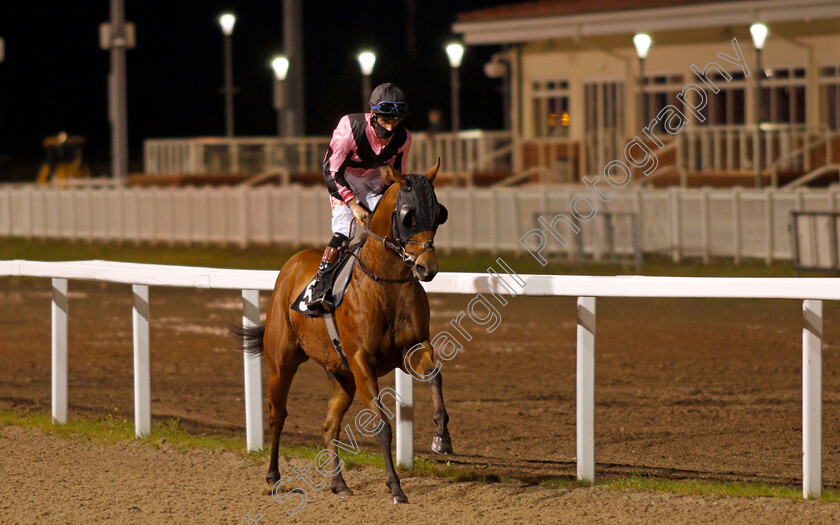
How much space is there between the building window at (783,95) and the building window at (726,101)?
48 centimetres

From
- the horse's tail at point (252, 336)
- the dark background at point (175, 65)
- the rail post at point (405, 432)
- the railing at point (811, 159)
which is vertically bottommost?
the rail post at point (405, 432)

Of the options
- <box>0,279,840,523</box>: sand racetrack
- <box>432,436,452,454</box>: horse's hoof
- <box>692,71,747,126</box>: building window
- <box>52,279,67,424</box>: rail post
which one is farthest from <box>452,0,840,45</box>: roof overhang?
<box>432,436,452,454</box>: horse's hoof

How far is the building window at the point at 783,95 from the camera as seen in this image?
84.2ft

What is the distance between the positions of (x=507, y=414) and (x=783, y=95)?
19.1 meters

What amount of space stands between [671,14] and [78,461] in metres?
21.1

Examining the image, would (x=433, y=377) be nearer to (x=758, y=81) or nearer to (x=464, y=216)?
(x=758, y=81)

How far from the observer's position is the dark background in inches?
2484

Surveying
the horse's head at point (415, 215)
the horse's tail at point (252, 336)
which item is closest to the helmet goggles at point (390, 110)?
the horse's head at point (415, 215)

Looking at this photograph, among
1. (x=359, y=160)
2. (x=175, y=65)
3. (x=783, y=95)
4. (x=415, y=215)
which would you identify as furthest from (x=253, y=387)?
(x=175, y=65)

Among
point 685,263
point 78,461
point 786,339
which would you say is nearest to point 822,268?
point 685,263

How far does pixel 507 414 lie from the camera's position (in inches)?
350

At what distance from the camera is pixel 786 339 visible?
13234mm

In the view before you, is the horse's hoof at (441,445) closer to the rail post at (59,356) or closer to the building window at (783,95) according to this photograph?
the rail post at (59,356)

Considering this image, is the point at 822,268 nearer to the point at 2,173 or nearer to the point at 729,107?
the point at 729,107
